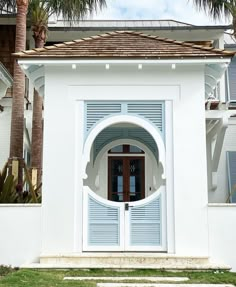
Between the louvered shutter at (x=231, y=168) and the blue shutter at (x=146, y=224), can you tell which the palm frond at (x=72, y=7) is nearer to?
the louvered shutter at (x=231, y=168)

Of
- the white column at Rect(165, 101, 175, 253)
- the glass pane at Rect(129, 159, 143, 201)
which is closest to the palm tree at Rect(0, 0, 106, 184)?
the glass pane at Rect(129, 159, 143, 201)

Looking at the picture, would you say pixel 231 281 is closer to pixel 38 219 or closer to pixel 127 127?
pixel 38 219

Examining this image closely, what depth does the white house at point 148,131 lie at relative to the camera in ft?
29.0

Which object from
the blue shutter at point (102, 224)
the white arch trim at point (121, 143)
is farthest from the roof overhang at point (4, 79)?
the blue shutter at point (102, 224)

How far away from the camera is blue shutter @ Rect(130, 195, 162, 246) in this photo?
8891 mm

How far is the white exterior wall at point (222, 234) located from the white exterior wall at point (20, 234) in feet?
11.0

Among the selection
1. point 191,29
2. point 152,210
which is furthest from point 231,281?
point 191,29

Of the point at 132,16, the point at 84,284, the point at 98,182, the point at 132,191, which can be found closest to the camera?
the point at 84,284

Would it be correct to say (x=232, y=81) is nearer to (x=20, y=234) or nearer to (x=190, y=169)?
(x=190, y=169)

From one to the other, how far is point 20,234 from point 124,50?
Result: 14.0ft

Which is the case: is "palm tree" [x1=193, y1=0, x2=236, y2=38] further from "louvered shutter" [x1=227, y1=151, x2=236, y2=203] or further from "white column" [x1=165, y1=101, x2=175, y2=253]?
"white column" [x1=165, y1=101, x2=175, y2=253]

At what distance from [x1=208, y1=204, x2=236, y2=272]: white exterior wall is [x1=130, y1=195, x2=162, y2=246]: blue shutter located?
102cm

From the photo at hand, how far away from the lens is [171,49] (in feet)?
31.0

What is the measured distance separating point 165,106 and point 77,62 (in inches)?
77.6
